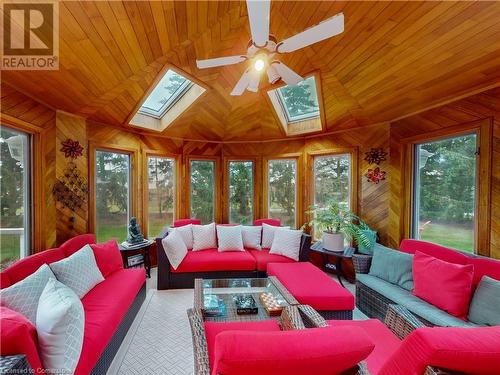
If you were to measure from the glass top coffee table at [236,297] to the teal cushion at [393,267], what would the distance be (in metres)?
1.27

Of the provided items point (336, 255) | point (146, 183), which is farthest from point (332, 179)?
point (146, 183)

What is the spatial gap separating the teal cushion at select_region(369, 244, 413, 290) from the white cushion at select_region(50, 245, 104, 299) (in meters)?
3.20

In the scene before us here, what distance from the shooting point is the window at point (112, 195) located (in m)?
3.77

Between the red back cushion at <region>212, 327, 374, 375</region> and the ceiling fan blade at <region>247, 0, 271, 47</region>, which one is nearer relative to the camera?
the red back cushion at <region>212, 327, 374, 375</region>

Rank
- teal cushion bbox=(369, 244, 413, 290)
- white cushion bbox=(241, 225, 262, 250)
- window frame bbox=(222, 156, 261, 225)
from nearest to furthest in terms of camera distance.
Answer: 1. teal cushion bbox=(369, 244, 413, 290)
2. white cushion bbox=(241, 225, 262, 250)
3. window frame bbox=(222, 156, 261, 225)

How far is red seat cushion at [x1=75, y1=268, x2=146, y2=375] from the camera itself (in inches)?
61.9

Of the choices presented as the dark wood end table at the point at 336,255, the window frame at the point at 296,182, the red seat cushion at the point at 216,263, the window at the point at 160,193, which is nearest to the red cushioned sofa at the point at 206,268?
the red seat cushion at the point at 216,263

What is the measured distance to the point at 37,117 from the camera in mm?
2787

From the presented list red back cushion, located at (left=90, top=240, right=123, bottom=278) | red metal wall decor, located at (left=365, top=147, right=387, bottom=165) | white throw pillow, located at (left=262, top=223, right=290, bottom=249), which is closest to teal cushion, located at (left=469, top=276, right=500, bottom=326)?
red metal wall decor, located at (left=365, top=147, right=387, bottom=165)

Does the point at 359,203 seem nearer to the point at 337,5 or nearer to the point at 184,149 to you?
the point at 337,5

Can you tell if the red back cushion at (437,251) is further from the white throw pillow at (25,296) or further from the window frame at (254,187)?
the white throw pillow at (25,296)

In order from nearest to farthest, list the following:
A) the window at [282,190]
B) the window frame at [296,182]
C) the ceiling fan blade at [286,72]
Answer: the ceiling fan blade at [286,72] → the window frame at [296,182] → the window at [282,190]

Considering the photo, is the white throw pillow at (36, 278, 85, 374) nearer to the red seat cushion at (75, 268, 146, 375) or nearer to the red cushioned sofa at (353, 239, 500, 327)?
the red seat cushion at (75, 268, 146, 375)

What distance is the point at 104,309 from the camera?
196cm
